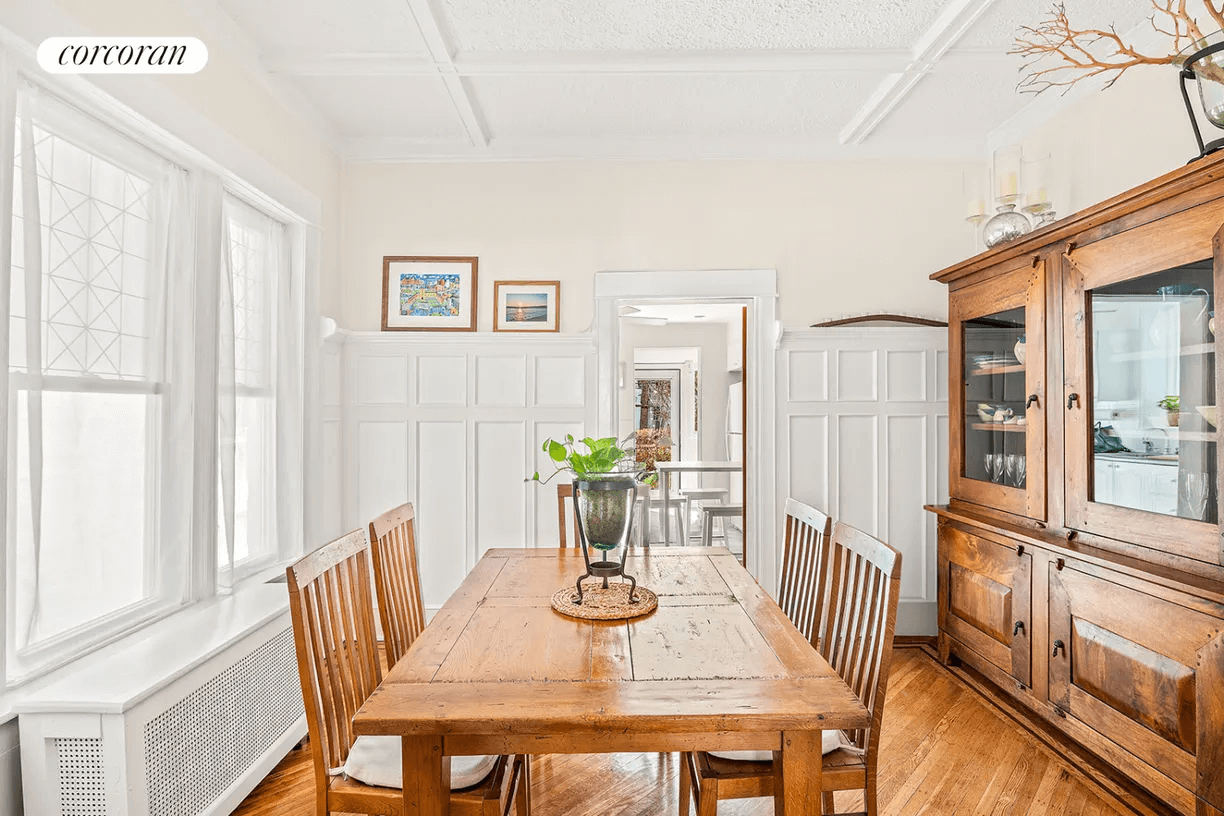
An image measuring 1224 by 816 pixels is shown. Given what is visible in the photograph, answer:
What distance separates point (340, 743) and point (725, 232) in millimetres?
2987

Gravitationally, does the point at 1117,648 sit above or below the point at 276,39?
below

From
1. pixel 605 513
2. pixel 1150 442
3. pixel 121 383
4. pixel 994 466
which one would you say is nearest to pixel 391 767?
pixel 605 513

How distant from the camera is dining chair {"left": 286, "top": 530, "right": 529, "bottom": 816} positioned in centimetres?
151

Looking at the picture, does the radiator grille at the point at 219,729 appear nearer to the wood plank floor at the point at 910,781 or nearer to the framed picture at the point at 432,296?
the wood plank floor at the point at 910,781

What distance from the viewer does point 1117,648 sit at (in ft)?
7.32

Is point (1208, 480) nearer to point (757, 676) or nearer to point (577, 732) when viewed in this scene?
point (757, 676)

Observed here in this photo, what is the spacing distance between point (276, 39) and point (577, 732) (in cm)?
268

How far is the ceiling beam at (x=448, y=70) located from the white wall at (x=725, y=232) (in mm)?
318

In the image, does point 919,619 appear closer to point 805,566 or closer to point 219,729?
point 805,566

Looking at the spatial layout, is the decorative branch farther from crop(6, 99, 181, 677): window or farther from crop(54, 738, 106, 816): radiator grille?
crop(54, 738, 106, 816): radiator grille

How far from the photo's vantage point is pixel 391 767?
1579 millimetres

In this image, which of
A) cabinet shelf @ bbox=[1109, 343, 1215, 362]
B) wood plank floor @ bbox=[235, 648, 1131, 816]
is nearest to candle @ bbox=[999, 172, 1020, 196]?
cabinet shelf @ bbox=[1109, 343, 1215, 362]

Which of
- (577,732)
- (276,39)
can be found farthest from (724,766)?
(276,39)

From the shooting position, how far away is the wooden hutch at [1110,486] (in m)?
1.96
